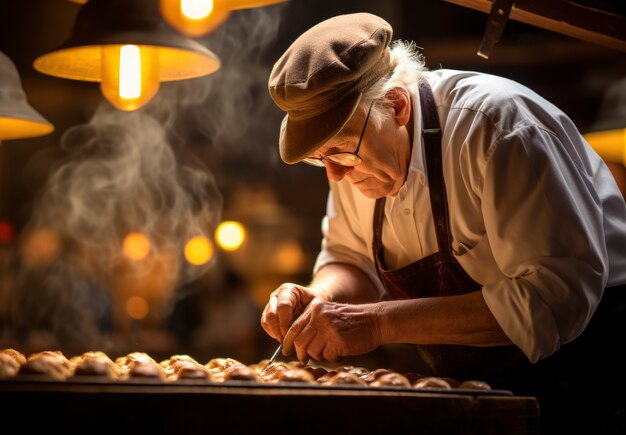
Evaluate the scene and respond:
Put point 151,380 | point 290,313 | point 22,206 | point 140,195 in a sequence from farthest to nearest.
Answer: point 22,206
point 140,195
point 290,313
point 151,380

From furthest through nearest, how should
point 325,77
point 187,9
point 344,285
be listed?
point 344,285 < point 187,9 < point 325,77

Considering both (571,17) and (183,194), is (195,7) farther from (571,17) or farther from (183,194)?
(183,194)

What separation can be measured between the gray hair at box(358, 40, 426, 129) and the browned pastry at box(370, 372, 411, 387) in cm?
98

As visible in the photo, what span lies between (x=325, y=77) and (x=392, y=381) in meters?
1.05

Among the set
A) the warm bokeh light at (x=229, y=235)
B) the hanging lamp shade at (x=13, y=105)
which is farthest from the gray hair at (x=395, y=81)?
the warm bokeh light at (x=229, y=235)

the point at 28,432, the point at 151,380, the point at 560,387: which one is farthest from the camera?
the point at 560,387

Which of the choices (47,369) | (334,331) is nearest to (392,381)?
(334,331)

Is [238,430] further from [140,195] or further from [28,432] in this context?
[140,195]

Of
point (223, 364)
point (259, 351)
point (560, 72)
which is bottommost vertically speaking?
point (259, 351)

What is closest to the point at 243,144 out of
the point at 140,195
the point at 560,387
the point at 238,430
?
Answer: the point at 140,195

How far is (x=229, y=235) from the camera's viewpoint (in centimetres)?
996

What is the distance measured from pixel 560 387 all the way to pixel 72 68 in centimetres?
233

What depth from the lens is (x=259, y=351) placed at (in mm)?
9312

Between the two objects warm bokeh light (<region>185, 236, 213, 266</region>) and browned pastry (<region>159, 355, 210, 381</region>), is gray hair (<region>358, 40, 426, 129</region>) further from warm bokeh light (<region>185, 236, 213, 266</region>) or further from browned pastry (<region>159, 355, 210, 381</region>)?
warm bokeh light (<region>185, 236, 213, 266</region>)
